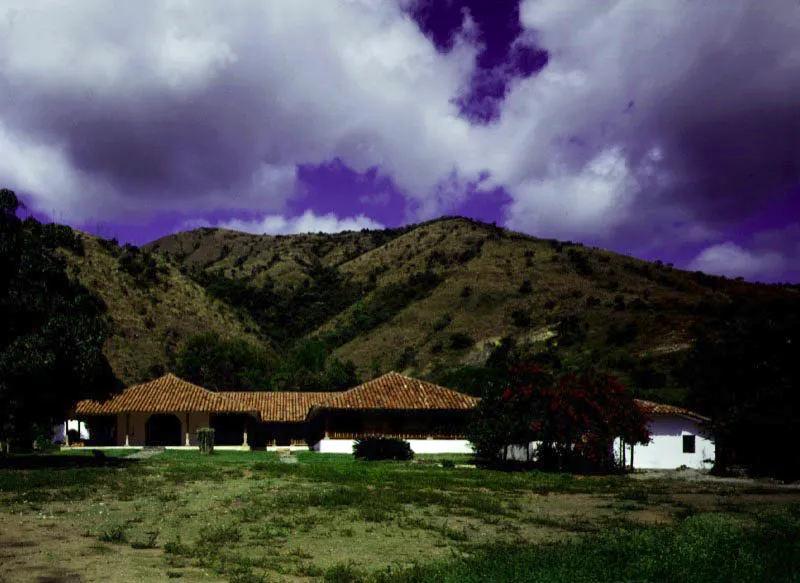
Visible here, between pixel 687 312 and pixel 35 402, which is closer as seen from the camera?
pixel 35 402

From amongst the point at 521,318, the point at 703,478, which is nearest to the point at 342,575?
the point at 703,478

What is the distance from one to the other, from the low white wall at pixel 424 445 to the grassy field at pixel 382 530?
2009cm

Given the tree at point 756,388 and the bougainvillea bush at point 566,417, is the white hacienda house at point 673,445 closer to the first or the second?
the tree at point 756,388

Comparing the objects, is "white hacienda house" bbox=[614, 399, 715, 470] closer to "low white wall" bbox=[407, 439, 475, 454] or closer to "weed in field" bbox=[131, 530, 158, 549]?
"low white wall" bbox=[407, 439, 475, 454]

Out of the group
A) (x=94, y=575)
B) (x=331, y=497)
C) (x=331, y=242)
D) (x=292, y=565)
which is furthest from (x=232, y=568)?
(x=331, y=242)

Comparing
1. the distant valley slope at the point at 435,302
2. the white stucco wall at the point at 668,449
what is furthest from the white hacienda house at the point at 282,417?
the distant valley slope at the point at 435,302

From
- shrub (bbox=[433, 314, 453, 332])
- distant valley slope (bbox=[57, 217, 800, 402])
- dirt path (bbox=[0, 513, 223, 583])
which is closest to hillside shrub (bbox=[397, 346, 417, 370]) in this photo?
distant valley slope (bbox=[57, 217, 800, 402])

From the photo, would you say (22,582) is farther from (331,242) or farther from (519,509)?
(331,242)

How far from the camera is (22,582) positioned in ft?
28.4

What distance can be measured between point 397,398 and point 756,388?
2171 centimetres

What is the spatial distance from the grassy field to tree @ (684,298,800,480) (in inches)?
190

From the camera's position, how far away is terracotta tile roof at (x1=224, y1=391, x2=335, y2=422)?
1962 inches

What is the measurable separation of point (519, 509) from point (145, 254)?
78147 millimetres

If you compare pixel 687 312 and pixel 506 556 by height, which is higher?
pixel 687 312
